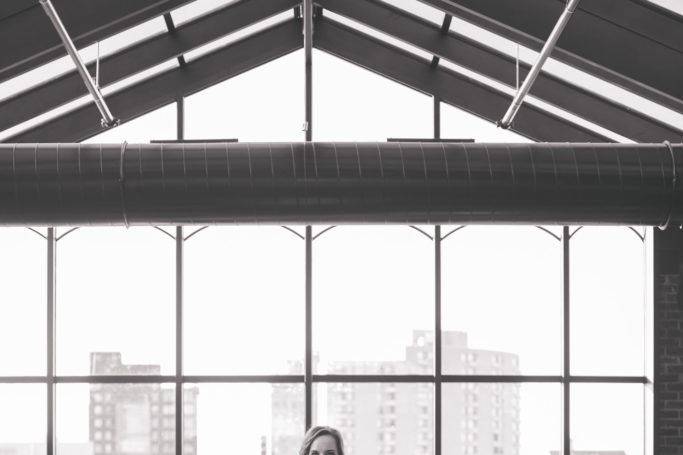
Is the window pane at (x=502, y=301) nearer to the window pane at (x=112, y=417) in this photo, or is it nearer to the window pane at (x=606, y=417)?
the window pane at (x=606, y=417)

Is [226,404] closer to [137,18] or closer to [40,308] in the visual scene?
[40,308]

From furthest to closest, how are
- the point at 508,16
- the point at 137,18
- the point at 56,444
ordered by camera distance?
the point at 56,444 → the point at 137,18 → the point at 508,16

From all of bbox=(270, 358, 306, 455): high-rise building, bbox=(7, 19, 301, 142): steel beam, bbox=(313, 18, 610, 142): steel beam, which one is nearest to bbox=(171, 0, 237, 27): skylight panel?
bbox=(7, 19, 301, 142): steel beam

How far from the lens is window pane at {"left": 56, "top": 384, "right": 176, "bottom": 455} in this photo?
27.7 ft

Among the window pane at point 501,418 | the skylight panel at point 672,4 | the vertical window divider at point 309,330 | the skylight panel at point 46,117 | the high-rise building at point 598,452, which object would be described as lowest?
the high-rise building at point 598,452

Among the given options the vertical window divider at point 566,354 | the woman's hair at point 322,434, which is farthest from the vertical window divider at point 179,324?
the woman's hair at point 322,434

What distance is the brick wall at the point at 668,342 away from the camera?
326 inches

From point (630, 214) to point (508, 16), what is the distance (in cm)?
157

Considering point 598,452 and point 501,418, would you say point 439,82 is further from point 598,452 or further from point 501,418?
point 598,452

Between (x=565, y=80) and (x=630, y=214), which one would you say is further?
(x=565, y=80)

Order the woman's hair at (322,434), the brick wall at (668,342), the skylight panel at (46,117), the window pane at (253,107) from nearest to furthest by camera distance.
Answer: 1. the woman's hair at (322,434)
2. the skylight panel at (46,117)
3. the brick wall at (668,342)
4. the window pane at (253,107)

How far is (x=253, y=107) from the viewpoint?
8.66 m

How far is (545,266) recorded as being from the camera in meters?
8.61

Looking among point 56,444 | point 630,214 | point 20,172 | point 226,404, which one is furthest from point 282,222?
point 56,444
